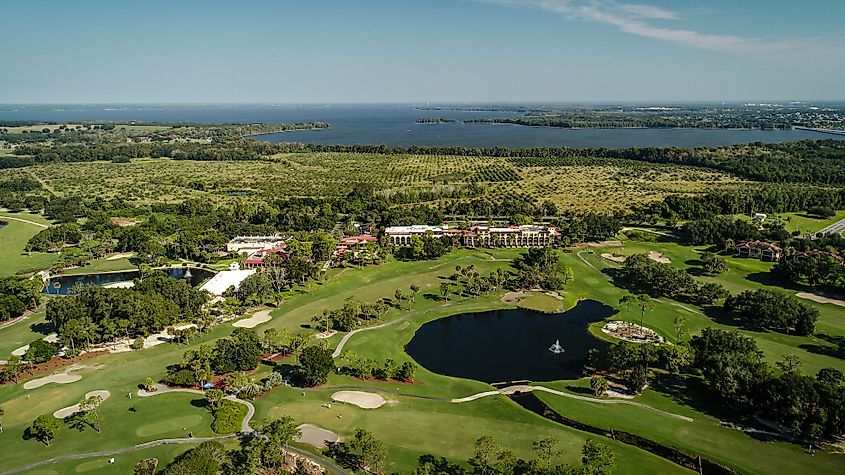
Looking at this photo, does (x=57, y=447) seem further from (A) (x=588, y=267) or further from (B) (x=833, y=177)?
(B) (x=833, y=177)

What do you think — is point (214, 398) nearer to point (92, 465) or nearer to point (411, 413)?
point (92, 465)

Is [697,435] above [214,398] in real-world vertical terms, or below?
below

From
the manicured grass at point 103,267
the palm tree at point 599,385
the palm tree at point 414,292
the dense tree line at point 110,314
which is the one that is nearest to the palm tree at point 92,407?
the dense tree line at point 110,314

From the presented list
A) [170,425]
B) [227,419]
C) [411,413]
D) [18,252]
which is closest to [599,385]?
[411,413]

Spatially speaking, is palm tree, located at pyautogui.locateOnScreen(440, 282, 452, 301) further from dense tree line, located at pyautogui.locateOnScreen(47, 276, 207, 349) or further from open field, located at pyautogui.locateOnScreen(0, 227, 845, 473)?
dense tree line, located at pyautogui.locateOnScreen(47, 276, 207, 349)

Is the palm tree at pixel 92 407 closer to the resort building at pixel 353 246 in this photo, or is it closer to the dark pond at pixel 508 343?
the dark pond at pixel 508 343

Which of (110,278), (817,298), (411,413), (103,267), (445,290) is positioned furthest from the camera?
(103,267)
